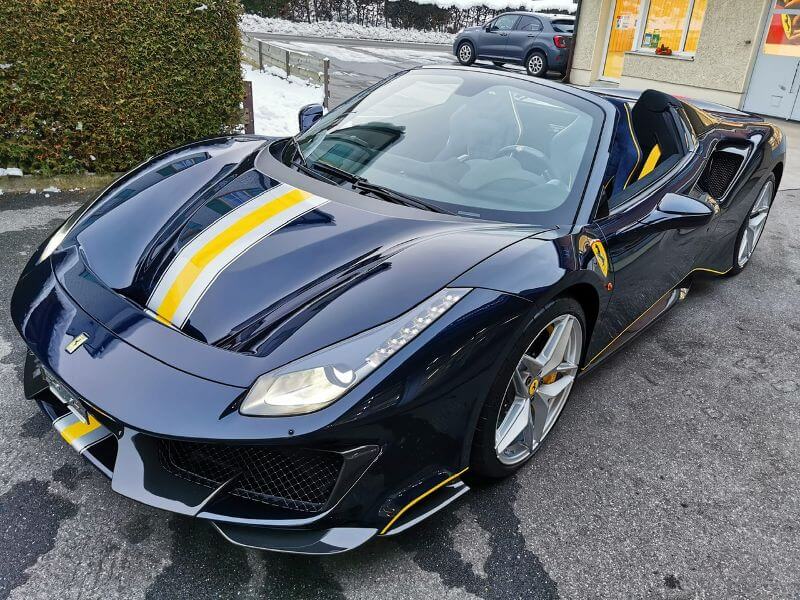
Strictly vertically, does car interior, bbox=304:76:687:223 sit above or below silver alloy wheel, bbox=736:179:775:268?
above

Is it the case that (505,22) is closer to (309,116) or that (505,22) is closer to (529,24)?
(529,24)

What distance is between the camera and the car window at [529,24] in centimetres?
1444

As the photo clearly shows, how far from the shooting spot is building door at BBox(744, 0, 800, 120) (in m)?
9.34

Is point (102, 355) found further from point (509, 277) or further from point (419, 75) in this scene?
point (419, 75)

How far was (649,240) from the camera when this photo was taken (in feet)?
8.33

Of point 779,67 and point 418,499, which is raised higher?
point 779,67

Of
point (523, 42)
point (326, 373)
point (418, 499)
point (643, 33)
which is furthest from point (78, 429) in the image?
point (523, 42)

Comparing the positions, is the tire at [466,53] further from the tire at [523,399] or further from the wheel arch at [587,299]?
the tire at [523,399]

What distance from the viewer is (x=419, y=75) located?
10.0 feet

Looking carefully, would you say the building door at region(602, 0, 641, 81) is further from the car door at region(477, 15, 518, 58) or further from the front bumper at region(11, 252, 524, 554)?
the front bumper at region(11, 252, 524, 554)

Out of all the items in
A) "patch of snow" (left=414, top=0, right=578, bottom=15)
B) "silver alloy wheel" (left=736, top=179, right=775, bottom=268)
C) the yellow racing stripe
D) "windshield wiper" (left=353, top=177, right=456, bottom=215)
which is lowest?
"silver alloy wheel" (left=736, top=179, right=775, bottom=268)

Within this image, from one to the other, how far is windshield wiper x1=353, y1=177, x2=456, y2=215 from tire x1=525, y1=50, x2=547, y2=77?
43.2 feet

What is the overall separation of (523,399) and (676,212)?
40.5 inches

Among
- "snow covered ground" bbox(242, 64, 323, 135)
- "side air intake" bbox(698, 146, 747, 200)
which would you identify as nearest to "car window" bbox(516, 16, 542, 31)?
"snow covered ground" bbox(242, 64, 323, 135)
